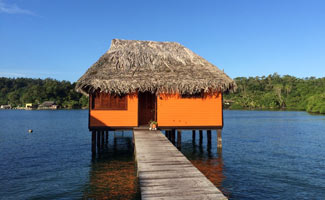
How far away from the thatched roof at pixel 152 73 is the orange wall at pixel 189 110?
64 centimetres

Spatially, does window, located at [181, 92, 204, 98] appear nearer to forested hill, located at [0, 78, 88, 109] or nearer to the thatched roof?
the thatched roof

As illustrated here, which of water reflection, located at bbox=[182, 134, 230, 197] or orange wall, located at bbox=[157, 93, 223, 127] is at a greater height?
orange wall, located at bbox=[157, 93, 223, 127]

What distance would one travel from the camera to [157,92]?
45.1ft

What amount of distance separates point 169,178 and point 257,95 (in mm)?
95089

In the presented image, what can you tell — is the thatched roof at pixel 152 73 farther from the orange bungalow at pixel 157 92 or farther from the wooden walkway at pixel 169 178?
the wooden walkway at pixel 169 178

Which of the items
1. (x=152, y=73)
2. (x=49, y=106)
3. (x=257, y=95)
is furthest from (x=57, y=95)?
(x=152, y=73)

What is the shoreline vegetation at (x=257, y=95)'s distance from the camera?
8344 centimetres

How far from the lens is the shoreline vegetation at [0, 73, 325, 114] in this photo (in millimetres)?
83438

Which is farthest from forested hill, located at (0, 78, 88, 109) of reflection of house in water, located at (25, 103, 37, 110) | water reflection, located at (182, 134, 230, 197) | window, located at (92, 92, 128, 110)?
window, located at (92, 92, 128, 110)

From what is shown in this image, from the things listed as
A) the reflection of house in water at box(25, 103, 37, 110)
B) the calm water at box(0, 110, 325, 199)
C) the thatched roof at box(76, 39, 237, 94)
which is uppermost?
the thatched roof at box(76, 39, 237, 94)

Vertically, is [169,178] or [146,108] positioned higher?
[146,108]

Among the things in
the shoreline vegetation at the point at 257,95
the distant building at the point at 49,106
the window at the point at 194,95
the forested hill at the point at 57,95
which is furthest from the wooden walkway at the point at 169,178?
the distant building at the point at 49,106

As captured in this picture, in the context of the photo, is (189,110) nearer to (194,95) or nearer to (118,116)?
(194,95)

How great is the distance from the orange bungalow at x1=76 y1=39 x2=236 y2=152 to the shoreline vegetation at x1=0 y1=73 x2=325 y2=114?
6375 centimetres
